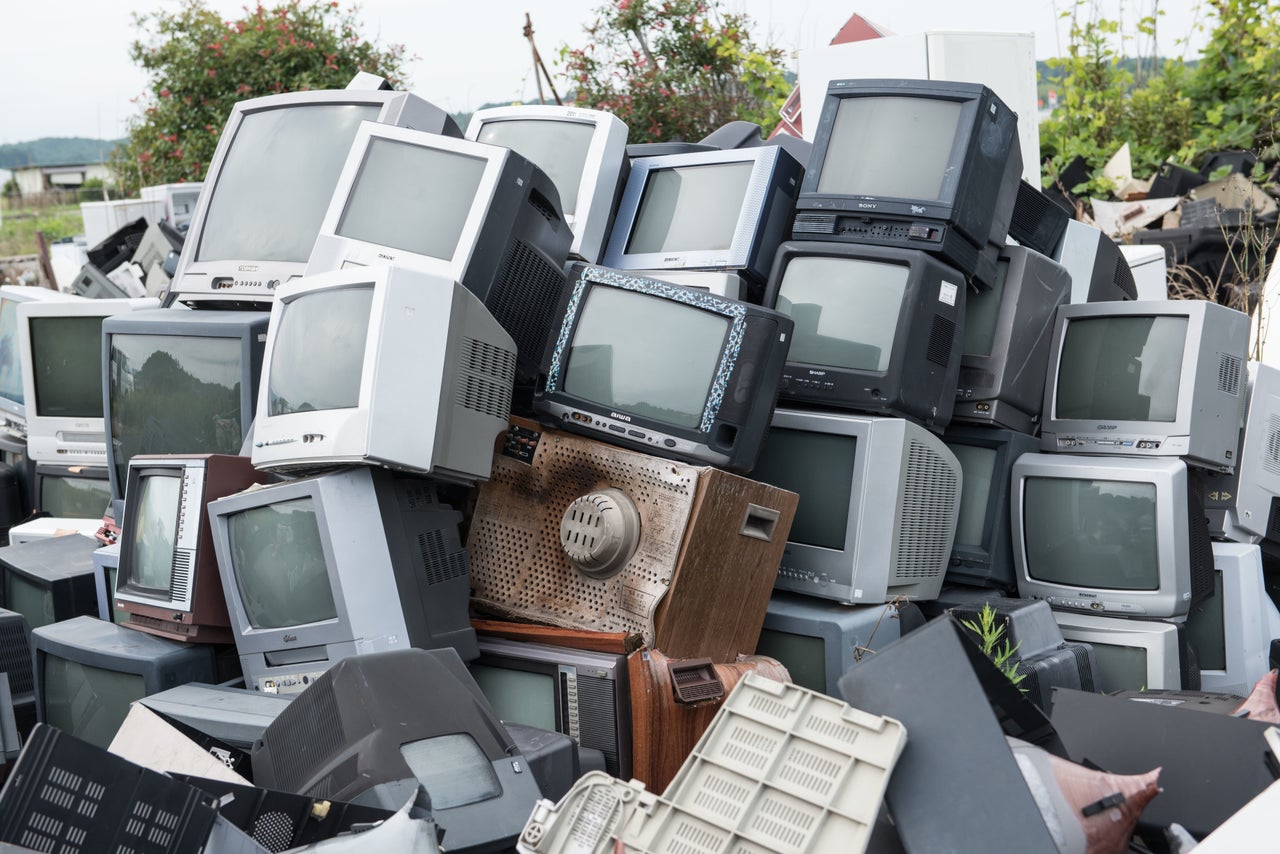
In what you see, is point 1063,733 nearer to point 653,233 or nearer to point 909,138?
point 909,138

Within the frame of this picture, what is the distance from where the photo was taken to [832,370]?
147 inches

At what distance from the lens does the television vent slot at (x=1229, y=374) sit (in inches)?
158

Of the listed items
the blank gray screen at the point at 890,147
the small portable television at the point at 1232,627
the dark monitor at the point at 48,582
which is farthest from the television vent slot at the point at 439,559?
the small portable television at the point at 1232,627

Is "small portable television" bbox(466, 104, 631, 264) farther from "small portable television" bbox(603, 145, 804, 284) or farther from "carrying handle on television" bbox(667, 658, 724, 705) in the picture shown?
"carrying handle on television" bbox(667, 658, 724, 705)

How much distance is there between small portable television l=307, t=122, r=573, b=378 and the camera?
11.7 ft

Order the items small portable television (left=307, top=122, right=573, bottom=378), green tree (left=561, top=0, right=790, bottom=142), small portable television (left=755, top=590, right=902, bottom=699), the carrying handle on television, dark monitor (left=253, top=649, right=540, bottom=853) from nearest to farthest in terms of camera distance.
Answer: dark monitor (left=253, top=649, right=540, bottom=853), the carrying handle on television, small portable television (left=755, top=590, right=902, bottom=699), small portable television (left=307, top=122, right=573, bottom=378), green tree (left=561, top=0, right=790, bottom=142)

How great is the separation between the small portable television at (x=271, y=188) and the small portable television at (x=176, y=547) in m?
0.84

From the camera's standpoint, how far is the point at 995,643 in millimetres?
3455

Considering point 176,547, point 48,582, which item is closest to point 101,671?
point 176,547

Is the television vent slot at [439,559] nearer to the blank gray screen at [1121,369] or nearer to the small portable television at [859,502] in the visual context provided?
the small portable television at [859,502]

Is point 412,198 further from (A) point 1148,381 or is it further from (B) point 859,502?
(A) point 1148,381

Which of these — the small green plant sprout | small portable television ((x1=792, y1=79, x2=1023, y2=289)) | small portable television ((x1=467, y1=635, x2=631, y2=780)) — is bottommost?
small portable television ((x1=467, y1=635, x2=631, y2=780))

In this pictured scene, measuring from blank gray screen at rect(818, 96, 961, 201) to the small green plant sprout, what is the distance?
1.27 metres

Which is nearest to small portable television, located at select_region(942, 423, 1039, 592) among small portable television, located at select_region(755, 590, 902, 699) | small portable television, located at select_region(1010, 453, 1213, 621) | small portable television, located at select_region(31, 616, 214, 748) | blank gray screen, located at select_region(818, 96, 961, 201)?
small portable television, located at select_region(1010, 453, 1213, 621)
